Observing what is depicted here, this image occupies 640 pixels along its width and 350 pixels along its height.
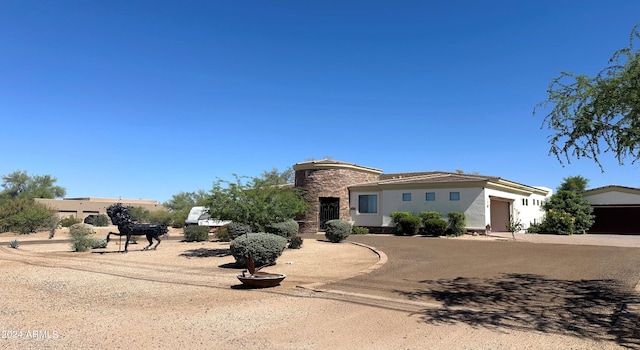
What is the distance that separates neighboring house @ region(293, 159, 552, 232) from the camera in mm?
25906

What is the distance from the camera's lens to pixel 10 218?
31141 mm

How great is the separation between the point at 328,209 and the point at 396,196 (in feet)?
16.7

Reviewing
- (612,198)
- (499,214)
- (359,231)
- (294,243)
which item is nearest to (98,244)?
(294,243)

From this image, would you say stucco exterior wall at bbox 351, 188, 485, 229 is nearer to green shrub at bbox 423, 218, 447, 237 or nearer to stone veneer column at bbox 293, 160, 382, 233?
stone veneer column at bbox 293, 160, 382, 233

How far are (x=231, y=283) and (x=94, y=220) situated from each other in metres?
41.3

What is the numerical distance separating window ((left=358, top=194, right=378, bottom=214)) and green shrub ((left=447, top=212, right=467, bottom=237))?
6.11 meters

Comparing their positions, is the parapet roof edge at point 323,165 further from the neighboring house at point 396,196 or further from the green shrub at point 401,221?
the green shrub at point 401,221

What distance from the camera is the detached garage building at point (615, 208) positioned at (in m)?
29.9

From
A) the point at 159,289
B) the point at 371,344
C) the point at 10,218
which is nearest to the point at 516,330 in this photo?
the point at 371,344

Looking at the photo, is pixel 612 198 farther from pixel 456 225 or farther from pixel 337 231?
pixel 337 231

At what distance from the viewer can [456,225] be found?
81.5 feet

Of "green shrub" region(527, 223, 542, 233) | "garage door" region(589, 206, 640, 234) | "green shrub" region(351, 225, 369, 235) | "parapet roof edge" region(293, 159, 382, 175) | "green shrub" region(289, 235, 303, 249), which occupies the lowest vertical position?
"green shrub" region(289, 235, 303, 249)

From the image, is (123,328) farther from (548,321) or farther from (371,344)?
(548,321)

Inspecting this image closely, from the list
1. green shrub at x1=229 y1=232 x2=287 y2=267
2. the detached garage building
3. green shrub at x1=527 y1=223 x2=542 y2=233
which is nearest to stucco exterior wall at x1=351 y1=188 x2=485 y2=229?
green shrub at x1=527 y1=223 x2=542 y2=233
